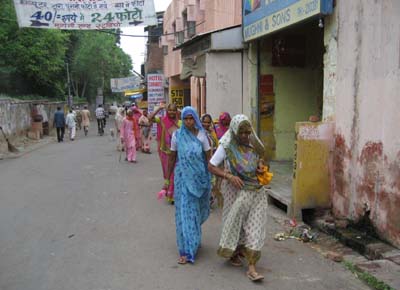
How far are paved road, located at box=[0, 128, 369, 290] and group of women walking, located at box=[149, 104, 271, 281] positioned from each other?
0.26 metres

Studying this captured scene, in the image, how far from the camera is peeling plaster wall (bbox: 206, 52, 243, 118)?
10.6 metres

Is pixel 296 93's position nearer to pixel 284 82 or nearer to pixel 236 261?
pixel 284 82

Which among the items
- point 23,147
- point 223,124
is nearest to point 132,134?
point 223,124

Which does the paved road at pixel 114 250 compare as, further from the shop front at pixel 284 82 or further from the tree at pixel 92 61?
the tree at pixel 92 61

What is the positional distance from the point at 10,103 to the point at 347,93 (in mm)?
17831

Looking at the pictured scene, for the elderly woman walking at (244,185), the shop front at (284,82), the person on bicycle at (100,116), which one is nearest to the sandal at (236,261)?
the elderly woman walking at (244,185)

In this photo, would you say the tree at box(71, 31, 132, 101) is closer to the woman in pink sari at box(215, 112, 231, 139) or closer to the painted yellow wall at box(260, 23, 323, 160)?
the painted yellow wall at box(260, 23, 323, 160)

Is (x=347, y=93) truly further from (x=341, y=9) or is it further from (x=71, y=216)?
(x=71, y=216)

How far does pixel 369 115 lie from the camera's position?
19.2 feet

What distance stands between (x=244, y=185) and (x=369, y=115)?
2044mm

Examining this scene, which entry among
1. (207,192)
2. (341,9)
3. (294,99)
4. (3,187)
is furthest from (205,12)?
(207,192)

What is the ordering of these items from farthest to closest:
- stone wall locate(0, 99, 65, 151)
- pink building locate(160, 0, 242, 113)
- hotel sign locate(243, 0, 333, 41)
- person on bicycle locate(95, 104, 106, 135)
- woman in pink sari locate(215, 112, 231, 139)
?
person on bicycle locate(95, 104, 106, 135)
stone wall locate(0, 99, 65, 151)
pink building locate(160, 0, 242, 113)
woman in pink sari locate(215, 112, 231, 139)
hotel sign locate(243, 0, 333, 41)

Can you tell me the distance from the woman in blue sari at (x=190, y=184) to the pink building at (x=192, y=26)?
18.7 ft

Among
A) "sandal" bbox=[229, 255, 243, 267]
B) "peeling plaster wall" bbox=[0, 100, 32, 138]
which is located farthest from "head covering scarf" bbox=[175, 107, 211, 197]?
"peeling plaster wall" bbox=[0, 100, 32, 138]
